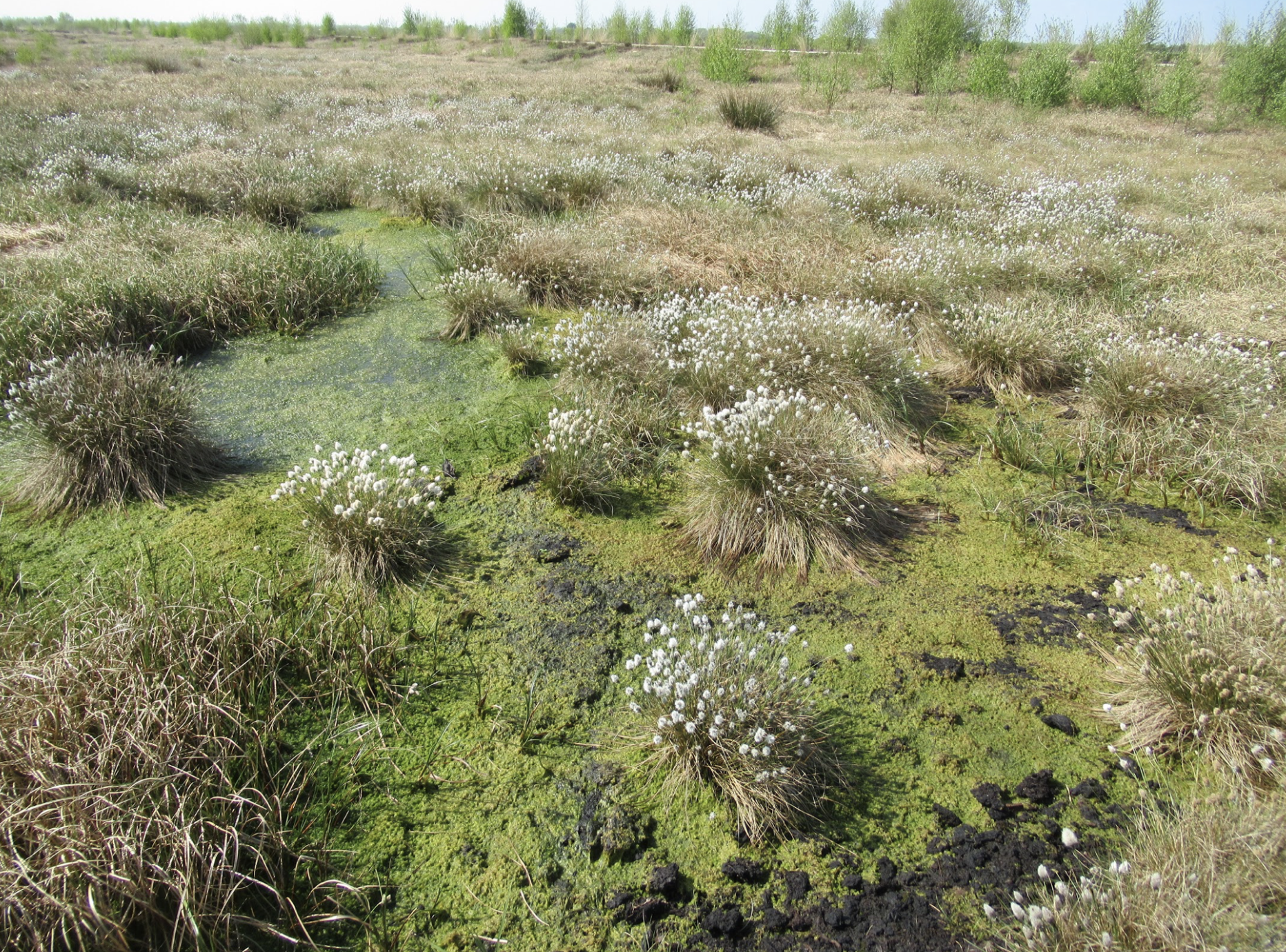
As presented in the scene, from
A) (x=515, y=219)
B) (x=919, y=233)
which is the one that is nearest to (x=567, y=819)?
(x=515, y=219)

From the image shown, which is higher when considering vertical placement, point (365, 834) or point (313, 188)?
point (313, 188)

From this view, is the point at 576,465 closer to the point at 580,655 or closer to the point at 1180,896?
the point at 580,655

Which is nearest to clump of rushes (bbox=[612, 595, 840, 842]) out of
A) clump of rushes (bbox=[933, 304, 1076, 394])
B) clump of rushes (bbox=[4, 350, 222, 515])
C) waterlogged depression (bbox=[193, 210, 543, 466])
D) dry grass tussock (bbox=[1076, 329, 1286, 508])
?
waterlogged depression (bbox=[193, 210, 543, 466])

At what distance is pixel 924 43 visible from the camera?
2684 cm

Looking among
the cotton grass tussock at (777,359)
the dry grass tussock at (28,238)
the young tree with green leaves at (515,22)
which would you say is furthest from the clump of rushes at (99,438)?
the young tree with green leaves at (515,22)

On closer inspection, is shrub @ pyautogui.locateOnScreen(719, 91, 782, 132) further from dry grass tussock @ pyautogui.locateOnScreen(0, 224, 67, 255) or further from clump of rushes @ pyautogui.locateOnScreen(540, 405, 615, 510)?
clump of rushes @ pyautogui.locateOnScreen(540, 405, 615, 510)

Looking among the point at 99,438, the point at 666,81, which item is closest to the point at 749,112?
the point at 666,81

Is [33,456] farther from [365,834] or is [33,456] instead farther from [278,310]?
[365,834]

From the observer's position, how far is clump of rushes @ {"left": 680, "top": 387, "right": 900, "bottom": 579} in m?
4.32

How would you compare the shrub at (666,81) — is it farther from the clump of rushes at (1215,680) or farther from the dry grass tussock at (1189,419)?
the clump of rushes at (1215,680)

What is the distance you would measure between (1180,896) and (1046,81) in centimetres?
2715

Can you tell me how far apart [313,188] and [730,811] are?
11.2 meters

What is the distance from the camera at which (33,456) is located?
4.49 m

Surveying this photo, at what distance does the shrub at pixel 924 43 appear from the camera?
87.8 feet
